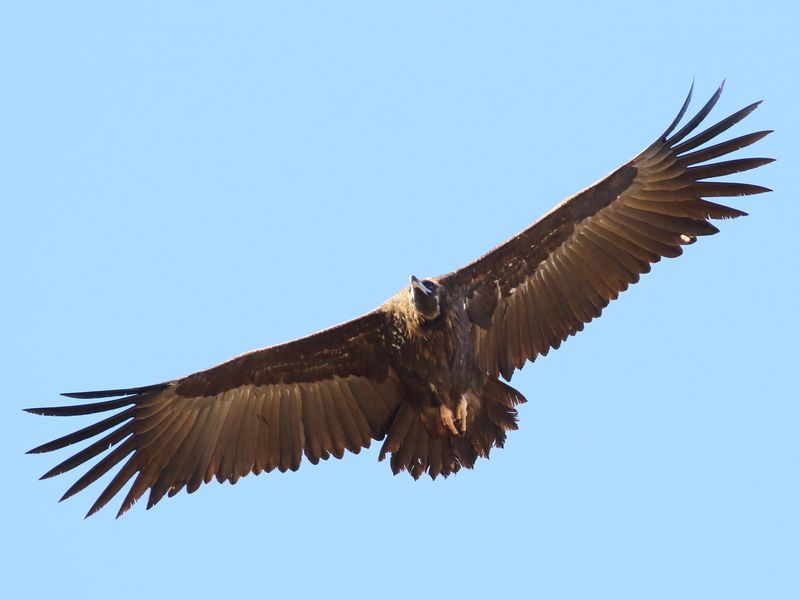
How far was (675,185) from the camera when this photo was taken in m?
15.1

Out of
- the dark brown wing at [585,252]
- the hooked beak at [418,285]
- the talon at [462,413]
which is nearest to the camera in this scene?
the hooked beak at [418,285]

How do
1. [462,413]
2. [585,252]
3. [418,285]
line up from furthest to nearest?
1. [585,252]
2. [462,413]
3. [418,285]

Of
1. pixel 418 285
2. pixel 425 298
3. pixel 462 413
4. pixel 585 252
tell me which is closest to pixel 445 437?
pixel 462 413

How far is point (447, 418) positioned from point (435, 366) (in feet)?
1.75

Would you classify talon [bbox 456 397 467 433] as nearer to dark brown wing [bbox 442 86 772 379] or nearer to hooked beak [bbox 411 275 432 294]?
dark brown wing [bbox 442 86 772 379]

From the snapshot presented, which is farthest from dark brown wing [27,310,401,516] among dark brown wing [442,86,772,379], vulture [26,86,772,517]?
dark brown wing [442,86,772,379]

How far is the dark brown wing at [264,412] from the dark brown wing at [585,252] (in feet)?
3.77

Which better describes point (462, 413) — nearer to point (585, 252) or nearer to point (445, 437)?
point (445, 437)

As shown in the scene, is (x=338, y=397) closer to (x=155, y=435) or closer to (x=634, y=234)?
(x=155, y=435)

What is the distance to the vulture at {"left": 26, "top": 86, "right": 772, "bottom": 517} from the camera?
14789 mm

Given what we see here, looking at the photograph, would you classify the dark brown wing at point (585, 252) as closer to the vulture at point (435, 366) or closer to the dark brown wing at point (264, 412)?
the vulture at point (435, 366)

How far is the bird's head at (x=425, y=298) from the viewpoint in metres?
14.3

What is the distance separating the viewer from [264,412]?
1535 cm

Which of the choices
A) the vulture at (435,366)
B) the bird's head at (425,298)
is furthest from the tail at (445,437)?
the bird's head at (425,298)
